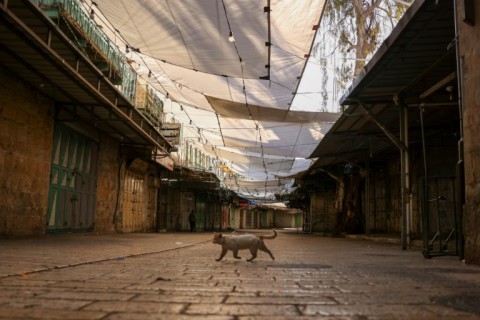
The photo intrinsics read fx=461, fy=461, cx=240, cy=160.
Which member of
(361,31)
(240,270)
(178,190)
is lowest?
(240,270)

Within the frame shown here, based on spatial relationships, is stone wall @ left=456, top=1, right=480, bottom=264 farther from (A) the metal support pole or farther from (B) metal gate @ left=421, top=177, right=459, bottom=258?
(A) the metal support pole

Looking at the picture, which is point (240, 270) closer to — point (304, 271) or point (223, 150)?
point (304, 271)

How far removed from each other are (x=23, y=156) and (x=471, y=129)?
951 centimetres

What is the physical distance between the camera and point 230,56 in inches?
442

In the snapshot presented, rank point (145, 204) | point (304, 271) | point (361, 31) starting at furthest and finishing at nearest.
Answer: point (145, 204), point (361, 31), point (304, 271)

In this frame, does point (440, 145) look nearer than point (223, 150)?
Yes

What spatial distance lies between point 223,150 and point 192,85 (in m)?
9.91

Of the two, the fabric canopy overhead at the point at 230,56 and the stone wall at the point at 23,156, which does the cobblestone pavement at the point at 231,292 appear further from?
the fabric canopy overhead at the point at 230,56

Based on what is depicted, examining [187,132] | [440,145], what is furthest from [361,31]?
[187,132]

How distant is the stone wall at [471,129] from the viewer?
5.65 metres

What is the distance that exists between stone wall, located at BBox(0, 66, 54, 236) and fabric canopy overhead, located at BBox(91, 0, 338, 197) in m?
2.68

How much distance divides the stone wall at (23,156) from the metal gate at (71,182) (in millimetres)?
739

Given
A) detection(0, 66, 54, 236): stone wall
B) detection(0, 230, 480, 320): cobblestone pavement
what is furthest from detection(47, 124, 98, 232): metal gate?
detection(0, 230, 480, 320): cobblestone pavement

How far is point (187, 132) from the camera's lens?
1025 inches
